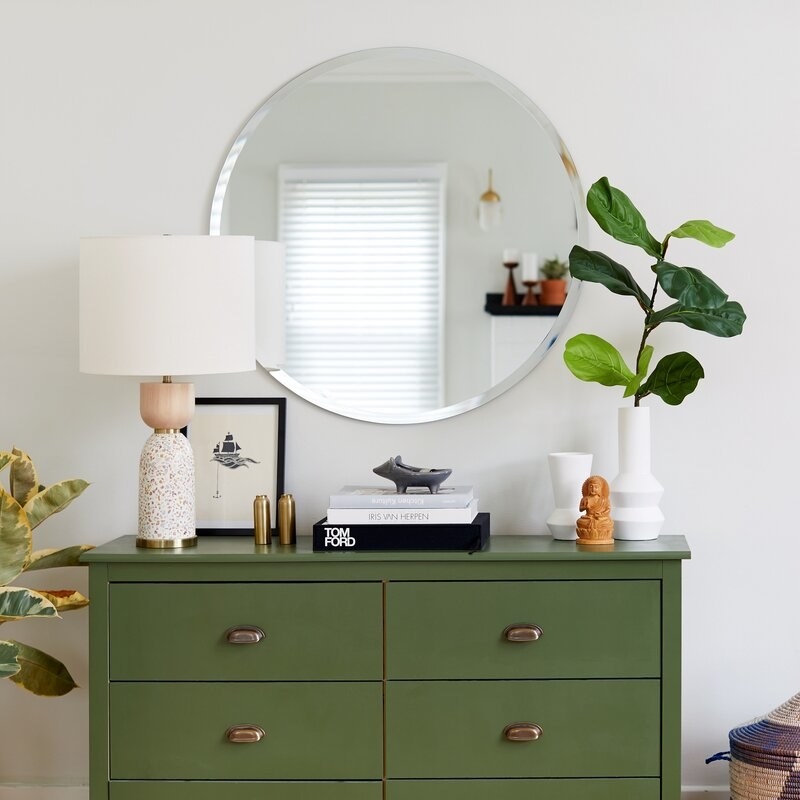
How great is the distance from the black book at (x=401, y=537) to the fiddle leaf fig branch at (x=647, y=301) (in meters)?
0.45

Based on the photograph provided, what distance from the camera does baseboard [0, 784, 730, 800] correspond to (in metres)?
2.63

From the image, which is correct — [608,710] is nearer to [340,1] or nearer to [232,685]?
[232,685]

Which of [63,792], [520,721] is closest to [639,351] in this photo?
[520,721]

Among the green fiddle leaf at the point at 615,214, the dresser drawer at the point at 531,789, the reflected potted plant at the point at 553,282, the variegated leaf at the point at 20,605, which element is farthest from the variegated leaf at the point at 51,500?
the green fiddle leaf at the point at 615,214

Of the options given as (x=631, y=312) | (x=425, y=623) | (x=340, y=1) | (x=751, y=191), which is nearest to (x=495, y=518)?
(x=425, y=623)

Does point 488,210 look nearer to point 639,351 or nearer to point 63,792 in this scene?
point 639,351

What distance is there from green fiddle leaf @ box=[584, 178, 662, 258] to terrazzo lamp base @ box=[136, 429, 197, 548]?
3.49 feet

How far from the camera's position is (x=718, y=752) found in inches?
104

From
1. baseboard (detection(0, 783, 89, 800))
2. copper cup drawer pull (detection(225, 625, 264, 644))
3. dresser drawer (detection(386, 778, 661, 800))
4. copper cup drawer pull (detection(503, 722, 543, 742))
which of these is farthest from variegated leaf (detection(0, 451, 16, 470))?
copper cup drawer pull (detection(503, 722, 543, 742))

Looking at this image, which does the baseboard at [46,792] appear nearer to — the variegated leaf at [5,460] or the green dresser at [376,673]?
the green dresser at [376,673]

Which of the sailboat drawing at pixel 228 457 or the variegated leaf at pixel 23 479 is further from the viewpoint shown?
the sailboat drawing at pixel 228 457

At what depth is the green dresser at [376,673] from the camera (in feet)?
7.28

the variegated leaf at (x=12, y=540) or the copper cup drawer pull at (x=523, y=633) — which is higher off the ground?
the variegated leaf at (x=12, y=540)

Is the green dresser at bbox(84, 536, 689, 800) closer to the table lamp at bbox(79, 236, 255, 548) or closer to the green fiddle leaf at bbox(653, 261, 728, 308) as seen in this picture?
the table lamp at bbox(79, 236, 255, 548)
